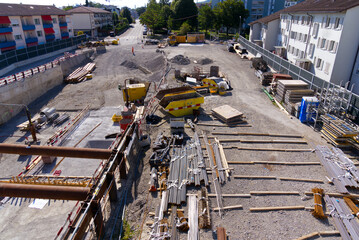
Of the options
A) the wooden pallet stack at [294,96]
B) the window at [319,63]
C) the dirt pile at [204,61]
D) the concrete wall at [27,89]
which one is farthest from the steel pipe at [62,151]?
the dirt pile at [204,61]

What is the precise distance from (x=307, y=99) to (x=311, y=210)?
388 inches

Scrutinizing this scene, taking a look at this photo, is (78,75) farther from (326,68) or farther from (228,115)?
(326,68)

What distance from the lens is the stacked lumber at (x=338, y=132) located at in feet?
46.3

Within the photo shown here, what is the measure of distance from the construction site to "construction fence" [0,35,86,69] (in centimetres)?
805

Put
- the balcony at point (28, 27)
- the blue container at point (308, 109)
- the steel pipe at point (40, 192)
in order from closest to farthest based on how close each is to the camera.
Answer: the steel pipe at point (40, 192)
the blue container at point (308, 109)
the balcony at point (28, 27)

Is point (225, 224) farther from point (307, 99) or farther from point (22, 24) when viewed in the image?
point (22, 24)

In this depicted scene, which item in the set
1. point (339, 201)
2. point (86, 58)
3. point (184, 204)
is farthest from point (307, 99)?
point (86, 58)

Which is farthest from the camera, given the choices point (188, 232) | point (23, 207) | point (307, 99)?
point (307, 99)

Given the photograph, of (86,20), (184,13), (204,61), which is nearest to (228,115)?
(204,61)

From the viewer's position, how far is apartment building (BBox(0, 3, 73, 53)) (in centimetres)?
3978

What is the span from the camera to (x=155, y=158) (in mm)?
13086

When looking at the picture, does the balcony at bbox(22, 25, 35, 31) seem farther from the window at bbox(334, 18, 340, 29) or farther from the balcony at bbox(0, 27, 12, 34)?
the window at bbox(334, 18, 340, 29)

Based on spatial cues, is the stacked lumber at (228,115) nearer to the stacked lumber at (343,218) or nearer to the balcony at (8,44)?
the stacked lumber at (343,218)

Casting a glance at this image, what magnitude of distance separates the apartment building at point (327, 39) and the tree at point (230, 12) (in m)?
26.3
